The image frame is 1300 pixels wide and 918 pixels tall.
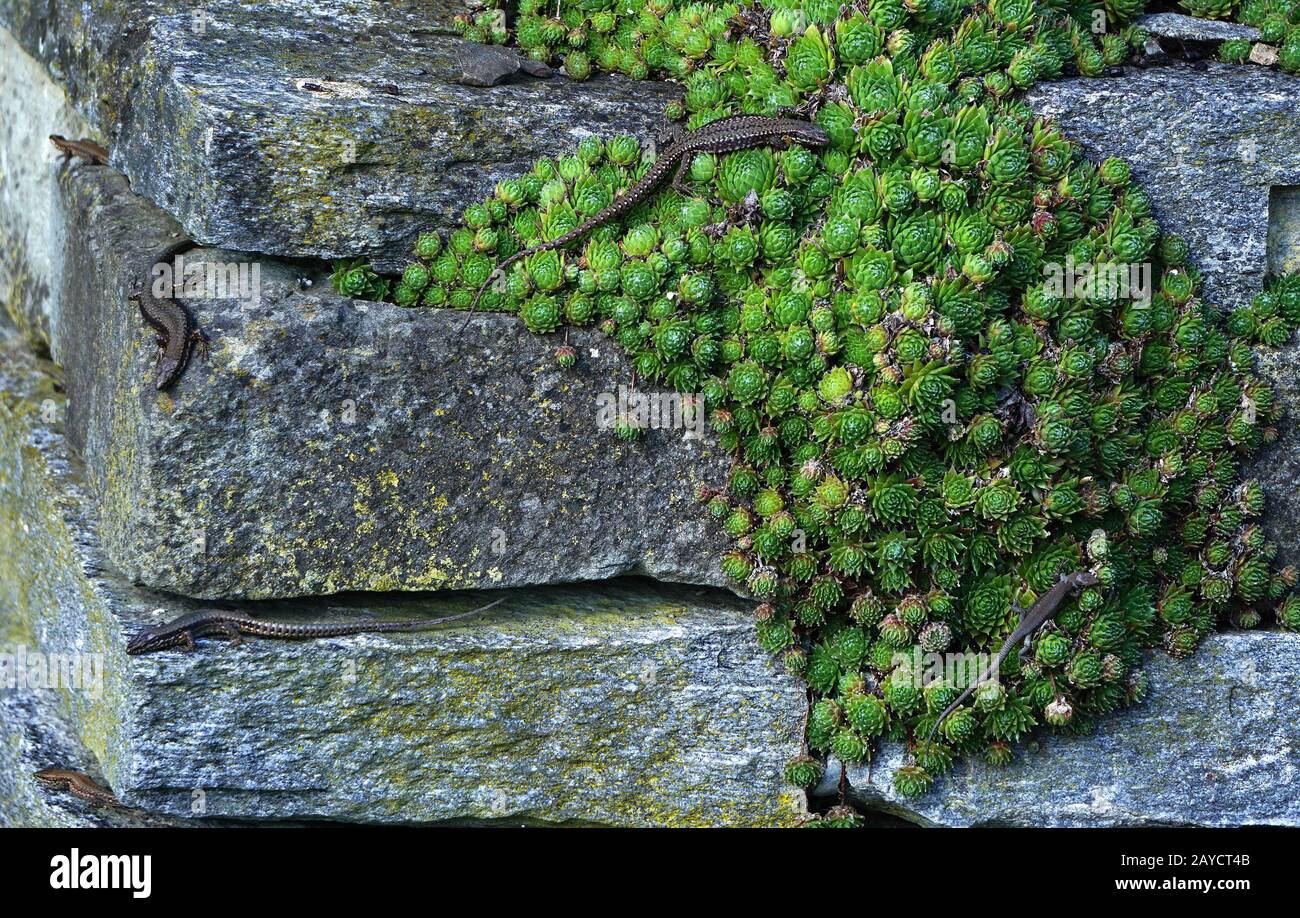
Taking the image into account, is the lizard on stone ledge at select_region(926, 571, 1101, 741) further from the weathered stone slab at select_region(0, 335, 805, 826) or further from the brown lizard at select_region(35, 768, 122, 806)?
the brown lizard at select_region(35, 768, 122, 806)

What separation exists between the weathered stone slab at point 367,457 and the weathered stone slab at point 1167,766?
1.49 m

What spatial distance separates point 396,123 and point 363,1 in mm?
1217

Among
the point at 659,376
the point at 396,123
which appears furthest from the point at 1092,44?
the point at 396,123

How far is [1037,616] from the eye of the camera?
545cm

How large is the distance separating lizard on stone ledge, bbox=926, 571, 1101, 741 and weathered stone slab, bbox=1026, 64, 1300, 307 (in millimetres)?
1587

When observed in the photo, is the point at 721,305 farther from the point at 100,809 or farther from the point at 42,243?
the point at 42,243

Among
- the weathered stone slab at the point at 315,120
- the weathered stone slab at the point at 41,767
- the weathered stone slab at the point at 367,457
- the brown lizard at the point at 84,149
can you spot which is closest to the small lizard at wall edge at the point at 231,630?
the weathered stone slab at the point at 367,457

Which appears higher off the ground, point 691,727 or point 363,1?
point 363,1

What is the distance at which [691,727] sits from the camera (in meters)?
5.74

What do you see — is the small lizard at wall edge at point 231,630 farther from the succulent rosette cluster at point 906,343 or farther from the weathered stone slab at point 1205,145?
the weathered stone slab at point 1205,145

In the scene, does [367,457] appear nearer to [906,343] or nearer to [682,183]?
[682,183]

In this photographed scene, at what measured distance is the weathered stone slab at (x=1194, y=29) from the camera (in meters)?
6.24

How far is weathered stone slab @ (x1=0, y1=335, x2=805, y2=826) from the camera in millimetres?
5305

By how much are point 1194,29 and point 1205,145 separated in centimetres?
78
